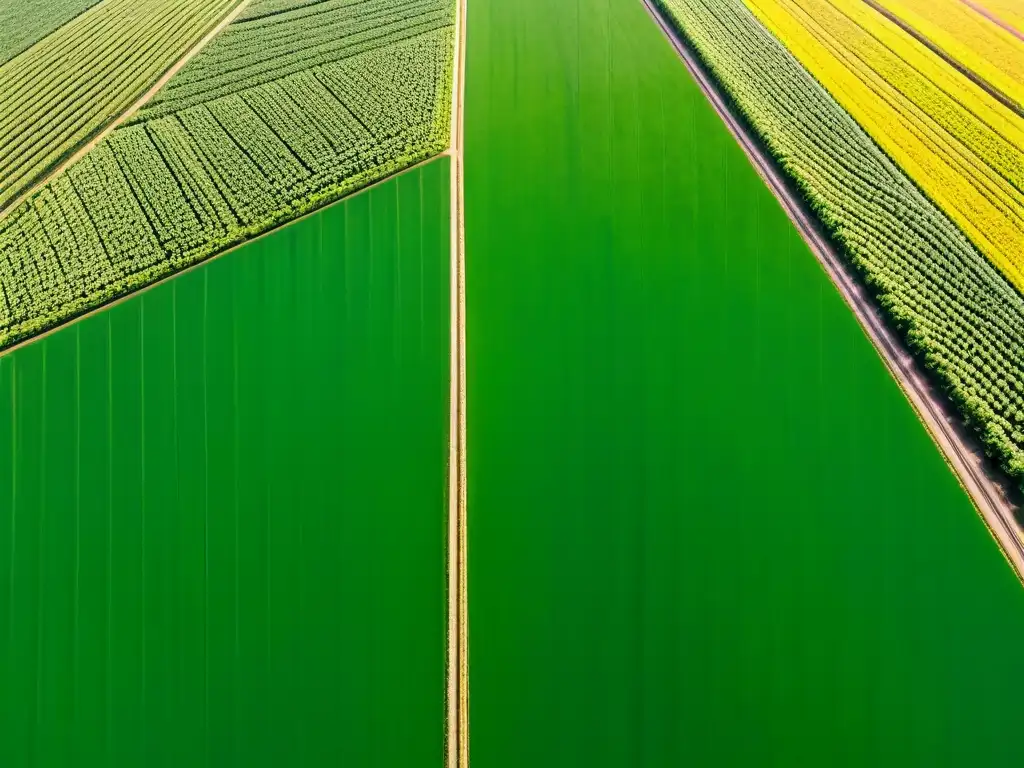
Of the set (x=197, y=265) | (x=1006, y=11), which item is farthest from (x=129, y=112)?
(x=1006, y=11)

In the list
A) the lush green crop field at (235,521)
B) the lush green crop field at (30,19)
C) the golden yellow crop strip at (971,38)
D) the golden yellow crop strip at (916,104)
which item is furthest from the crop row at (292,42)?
the golden yellow crop strip at (971,38)

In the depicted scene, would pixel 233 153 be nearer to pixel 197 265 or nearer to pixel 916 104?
pixel 197 265

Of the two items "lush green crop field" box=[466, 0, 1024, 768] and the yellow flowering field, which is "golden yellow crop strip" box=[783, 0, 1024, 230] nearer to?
the yellow flowering field

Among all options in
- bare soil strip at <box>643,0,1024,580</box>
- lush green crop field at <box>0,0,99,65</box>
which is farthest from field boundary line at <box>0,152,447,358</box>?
lush green crop field at <box>0,0,99,65</box>

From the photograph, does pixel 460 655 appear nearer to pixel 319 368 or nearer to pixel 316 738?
pixel 316 738

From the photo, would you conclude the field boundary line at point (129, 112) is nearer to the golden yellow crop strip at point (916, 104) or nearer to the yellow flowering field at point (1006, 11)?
the golden yellow crop strip at point (916, 104)
